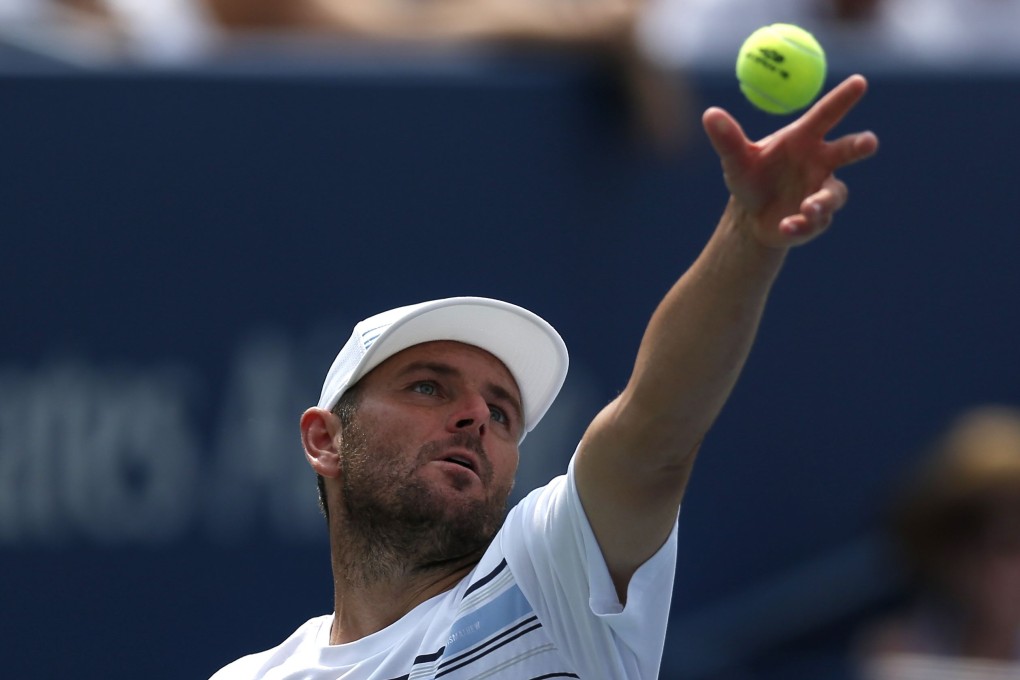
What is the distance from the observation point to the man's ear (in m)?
3.13

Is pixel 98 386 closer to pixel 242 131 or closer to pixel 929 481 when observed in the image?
pixel 242 131

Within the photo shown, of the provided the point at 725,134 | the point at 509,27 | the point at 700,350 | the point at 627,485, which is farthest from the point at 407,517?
the point at 509,27

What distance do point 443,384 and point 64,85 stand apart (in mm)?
2864

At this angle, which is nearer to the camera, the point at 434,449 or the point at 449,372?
the point at 434,449

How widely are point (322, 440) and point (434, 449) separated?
0.36 m

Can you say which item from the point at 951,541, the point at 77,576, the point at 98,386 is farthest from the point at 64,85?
the point at 951,541

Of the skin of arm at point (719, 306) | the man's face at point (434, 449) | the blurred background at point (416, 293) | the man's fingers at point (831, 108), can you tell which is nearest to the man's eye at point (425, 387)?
the man's face at point (434, 449)

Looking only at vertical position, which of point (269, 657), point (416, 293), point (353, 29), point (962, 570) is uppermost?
point (353, 29)

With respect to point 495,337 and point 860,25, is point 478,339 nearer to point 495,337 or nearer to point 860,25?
point 495,337

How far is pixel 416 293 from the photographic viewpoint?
17.8ft

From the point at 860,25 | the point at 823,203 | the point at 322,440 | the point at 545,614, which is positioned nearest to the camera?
the point at 823,203

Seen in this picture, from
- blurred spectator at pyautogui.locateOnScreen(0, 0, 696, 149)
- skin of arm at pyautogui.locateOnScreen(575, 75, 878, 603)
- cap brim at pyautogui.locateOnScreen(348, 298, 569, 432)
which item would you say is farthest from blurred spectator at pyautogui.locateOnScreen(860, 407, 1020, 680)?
skin of arm at pyautogui.locateOnScreen(575, 75, 878, 603)

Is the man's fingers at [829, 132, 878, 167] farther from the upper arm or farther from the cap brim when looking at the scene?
the cap brim

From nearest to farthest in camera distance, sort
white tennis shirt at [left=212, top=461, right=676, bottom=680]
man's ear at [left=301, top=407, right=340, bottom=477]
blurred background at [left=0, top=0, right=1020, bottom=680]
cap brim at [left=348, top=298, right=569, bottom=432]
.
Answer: white tennis shirt at [left=212, top=461, right=676, bottom=680] < cap brim at [left=348, top=298, right=569, bottom=432] < man's ear at [left=301, top=407, right=340, bottom=477] < blurred background at [left=0, top=0, right=1020, bottom=680]
